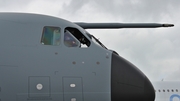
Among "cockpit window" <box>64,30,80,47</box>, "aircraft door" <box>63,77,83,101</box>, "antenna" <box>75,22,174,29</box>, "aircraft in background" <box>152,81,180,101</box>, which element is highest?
"antenna" <box>75,22,174,29</box>

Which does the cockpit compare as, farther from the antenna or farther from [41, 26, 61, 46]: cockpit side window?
the antenna

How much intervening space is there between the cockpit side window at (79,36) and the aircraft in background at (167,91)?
20383mm

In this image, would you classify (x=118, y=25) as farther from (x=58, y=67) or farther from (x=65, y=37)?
(x=58, y=67)

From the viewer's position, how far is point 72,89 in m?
8.10

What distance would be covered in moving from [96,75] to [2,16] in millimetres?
3411

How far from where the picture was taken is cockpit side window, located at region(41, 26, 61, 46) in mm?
8441

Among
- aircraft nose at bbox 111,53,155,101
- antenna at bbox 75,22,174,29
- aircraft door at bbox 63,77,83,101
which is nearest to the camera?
aircraft door at bbox 63,77,83,101

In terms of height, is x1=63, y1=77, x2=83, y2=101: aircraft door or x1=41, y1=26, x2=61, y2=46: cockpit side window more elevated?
x1=41, y1=26, x2=61, y2=46: cockpit side window

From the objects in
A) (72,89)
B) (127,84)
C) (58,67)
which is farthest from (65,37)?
(127,84)

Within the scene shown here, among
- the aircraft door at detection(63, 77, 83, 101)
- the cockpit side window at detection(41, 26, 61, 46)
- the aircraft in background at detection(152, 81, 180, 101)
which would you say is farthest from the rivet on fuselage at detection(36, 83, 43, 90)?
the aircraft in background at detection(152, 81, 180, 101)

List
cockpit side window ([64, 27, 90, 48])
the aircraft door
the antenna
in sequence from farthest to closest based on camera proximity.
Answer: the antenna, cockpit side window ([64, 27, 90, 48]), the aircraft door

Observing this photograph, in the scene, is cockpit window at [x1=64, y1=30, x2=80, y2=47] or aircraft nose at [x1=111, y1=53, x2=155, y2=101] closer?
aircraft nose at [x1=111, y1=53, x2=155, y2=101]

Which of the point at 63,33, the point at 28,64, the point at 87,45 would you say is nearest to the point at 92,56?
the point at 87,45

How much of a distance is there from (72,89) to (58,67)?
2.35ft
